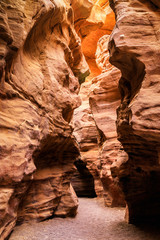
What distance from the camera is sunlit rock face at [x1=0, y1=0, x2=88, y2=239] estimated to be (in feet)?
15.1

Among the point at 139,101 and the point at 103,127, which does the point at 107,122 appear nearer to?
the point at 103,127

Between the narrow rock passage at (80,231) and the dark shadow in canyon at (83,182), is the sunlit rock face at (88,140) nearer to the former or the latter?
the dark shadow in canyon at (83,182)

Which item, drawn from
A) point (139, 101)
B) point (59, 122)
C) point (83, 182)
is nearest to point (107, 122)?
point (59, 122)

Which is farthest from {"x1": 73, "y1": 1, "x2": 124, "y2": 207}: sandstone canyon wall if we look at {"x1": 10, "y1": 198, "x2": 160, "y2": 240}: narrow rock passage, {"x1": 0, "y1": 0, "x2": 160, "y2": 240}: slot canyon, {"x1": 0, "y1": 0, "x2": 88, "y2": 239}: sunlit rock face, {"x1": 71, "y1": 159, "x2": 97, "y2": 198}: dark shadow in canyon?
{"x1": 10, "y1": 198, "x2": 160, "y2": 240}: narrow rock passage

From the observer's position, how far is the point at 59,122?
300 inches

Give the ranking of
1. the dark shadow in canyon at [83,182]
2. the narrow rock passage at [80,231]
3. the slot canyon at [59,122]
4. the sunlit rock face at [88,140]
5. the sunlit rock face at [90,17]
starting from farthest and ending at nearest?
the dark shadow in canyon at [83,182] → the sunlit rock face at [88,140] → the sunlit rock face at [90,17] → the narrow rock passage at [80,231] → the slot canyon at [59,122]

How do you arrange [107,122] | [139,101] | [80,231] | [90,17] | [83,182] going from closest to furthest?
[139,101]
[80,231]
[107,122]
[90,17]
[83,182]

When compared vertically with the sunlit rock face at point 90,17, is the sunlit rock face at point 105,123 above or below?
below

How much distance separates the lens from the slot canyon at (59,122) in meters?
4.58

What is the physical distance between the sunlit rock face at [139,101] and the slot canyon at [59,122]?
0.08ft

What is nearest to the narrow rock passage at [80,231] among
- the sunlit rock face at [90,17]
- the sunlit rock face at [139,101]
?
the sunlit rock face at [139,101]

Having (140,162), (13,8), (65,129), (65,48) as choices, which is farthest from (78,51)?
(140,162)

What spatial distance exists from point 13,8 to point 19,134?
3.55 metres

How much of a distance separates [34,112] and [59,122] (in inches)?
73.6
